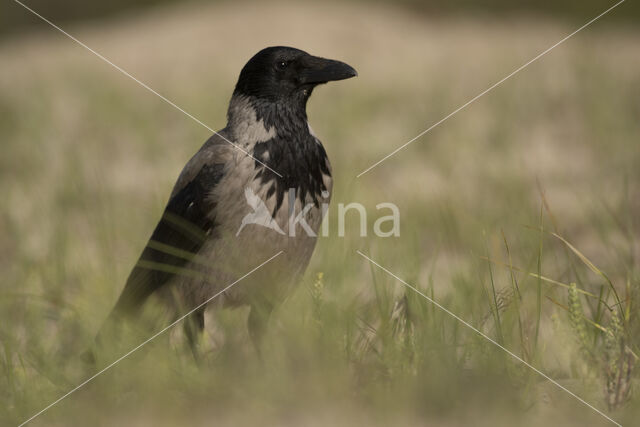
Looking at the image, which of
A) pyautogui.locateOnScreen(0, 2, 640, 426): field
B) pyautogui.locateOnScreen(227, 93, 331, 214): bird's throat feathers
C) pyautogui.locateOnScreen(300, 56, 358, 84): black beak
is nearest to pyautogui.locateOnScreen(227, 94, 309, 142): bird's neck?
pyautogui.locateOnScreen(227, 93, 331, 214): bird's throat feathers

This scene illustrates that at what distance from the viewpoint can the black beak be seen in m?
2.80

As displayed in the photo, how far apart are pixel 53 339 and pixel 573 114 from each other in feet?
17.3

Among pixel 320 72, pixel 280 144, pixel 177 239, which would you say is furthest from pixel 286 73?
pixel 177 239

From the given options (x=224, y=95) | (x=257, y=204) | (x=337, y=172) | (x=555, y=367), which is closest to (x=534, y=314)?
(x=555, y=367)

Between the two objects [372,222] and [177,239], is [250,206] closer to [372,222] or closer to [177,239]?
[177,239]

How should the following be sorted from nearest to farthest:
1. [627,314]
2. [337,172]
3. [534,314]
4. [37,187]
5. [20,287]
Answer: [627,314], [534,314], [20,287], [337,172], [37,187]

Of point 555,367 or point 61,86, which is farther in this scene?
point 61,86

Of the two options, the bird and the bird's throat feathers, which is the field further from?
the bird's throat feathers

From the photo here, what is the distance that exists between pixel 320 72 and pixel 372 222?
154cm

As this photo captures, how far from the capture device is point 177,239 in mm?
2840

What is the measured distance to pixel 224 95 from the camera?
7605 mm

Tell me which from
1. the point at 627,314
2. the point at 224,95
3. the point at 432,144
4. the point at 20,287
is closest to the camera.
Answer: the point at 627,314

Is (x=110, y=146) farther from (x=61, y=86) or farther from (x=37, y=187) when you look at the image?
(x=61, y=86)

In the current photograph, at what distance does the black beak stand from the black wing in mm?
460
